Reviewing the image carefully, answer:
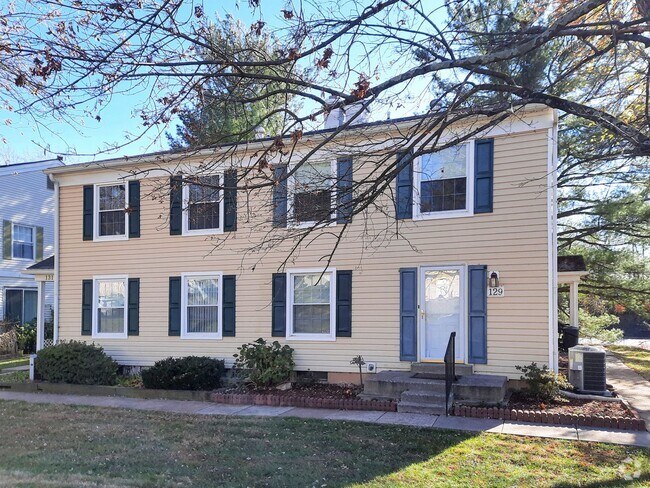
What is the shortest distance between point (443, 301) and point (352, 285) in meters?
1.83

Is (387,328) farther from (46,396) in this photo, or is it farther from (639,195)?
(639,195)

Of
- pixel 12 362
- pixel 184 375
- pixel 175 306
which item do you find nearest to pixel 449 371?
pixel 184 375

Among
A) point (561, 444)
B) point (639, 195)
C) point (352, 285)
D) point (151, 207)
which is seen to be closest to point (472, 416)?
point (561, 444)

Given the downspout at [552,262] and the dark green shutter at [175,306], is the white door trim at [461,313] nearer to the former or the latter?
the downspout at [552,262]

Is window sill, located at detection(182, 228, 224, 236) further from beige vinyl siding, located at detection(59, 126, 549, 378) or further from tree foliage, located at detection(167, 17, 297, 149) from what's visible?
tree foliage, located at detection(167, 17, 297, 149)

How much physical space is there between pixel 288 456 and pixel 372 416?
2.43 meters

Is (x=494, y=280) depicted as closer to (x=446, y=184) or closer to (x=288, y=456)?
(x=446, y=184)

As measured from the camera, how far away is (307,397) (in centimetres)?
927

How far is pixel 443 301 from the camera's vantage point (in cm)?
991

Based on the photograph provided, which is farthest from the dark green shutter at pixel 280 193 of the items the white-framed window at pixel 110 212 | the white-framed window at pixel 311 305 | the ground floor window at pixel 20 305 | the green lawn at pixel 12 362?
the ground floor window at pixel 20 305

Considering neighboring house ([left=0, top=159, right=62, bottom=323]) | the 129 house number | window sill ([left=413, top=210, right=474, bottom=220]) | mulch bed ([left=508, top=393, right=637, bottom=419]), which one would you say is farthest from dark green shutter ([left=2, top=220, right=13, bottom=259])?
mulch bed ([left=508, top=393, right=637, bottom=419])

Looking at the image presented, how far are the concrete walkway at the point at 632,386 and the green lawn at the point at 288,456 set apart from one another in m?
2.58

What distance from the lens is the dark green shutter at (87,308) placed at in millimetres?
12797

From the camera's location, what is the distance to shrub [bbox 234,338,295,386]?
33.2 ft
